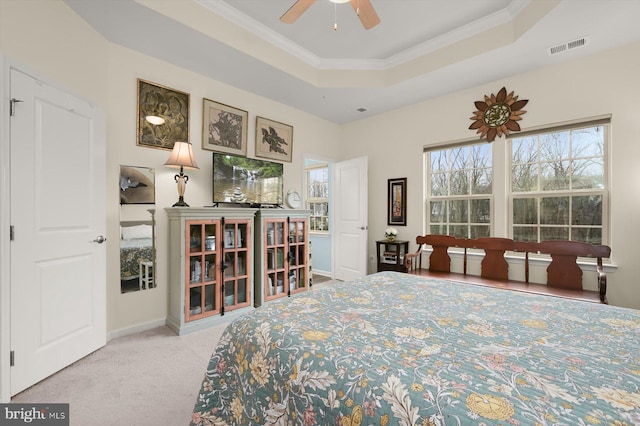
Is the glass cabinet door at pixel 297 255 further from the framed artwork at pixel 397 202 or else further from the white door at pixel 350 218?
the framed artwork at pixel 397 202

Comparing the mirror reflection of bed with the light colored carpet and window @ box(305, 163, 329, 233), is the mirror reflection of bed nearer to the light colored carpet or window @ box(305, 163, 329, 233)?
the light colored carpet

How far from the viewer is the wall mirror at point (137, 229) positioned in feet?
9.37

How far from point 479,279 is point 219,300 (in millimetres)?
3019

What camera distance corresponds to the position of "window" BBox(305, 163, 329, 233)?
572 cm

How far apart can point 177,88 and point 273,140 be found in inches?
54.8

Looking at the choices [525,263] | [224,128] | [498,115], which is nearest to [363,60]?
[498,115]

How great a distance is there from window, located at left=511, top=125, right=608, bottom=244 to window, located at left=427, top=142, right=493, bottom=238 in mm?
314

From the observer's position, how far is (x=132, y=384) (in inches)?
78.8

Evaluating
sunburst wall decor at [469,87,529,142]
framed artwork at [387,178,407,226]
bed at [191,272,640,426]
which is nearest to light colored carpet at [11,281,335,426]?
bed at [191,272,640,426]

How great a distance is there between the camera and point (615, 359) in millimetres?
917

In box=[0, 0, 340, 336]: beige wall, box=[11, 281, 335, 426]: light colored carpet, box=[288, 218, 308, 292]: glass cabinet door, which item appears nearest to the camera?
box=[11, 281, 335, 426]: light colored carpet

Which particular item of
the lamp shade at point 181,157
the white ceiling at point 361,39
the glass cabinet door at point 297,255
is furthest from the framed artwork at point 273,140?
the lamp shade at point 181,157

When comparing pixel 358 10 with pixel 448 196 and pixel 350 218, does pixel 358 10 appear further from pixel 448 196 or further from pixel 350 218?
pixel 350 218

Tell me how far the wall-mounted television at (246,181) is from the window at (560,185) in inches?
123
